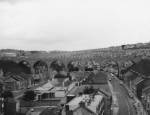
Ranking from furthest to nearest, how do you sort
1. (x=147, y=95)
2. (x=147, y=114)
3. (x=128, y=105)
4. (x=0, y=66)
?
1. (x=0, y=66)
2. (x=128, y=105)
3. (x=147, y=95)
4. (x=147, y=114)

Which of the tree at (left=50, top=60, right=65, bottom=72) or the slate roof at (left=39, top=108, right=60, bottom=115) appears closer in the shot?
the slate roof at (left=39, top=108, right=60, bottom=115)

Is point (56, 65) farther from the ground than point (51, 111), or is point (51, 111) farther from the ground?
point (56, 65)

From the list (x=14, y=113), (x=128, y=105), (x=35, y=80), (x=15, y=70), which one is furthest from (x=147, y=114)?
(x=15, y=70)

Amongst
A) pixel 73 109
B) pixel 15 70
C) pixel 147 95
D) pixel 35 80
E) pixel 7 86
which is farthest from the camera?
pixel 15 70

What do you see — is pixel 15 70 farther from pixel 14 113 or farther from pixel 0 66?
pixel 14 113

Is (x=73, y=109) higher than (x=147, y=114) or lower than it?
higher

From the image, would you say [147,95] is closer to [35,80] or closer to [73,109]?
[73,109]

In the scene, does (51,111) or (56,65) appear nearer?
(51,111)

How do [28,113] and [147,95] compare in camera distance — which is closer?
[28,113]

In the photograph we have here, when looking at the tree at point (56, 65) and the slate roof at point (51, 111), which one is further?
the tree at point (56, 65)
